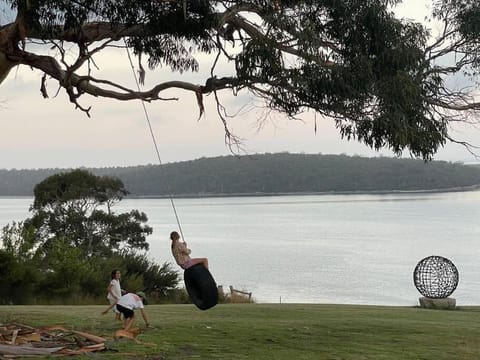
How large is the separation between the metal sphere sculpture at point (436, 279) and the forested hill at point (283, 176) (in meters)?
20.1

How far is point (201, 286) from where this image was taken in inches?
367

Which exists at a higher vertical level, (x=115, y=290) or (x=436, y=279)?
(x=115, y=290)

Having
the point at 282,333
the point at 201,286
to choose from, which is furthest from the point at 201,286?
the point at 282,333

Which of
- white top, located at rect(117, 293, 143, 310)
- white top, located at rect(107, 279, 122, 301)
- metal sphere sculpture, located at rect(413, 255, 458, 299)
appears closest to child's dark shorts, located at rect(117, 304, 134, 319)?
white top, located at rect(117, 293, 143, 310)

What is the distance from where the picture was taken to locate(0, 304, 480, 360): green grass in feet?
34.1

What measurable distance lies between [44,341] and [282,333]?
3687 mm

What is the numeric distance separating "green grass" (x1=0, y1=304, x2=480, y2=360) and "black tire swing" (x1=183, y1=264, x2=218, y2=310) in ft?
3.05

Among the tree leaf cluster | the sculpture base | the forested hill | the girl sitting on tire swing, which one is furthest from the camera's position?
the forested hill

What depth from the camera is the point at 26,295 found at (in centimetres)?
2452

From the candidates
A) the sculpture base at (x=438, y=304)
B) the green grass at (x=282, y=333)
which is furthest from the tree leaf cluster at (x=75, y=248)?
the sculpture base at (x=438, y=304)

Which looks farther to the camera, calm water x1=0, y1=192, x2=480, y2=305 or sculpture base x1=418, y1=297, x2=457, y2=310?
calm water x1=0, y1=192, x2=480, y2=305

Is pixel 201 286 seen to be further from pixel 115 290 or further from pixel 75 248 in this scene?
pixel 75 248

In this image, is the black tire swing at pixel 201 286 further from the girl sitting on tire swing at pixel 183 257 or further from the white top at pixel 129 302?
the white top at pixel 129 302

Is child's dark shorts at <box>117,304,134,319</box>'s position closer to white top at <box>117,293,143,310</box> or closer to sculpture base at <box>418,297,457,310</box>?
white top at <box>117,293,143,310</box>
